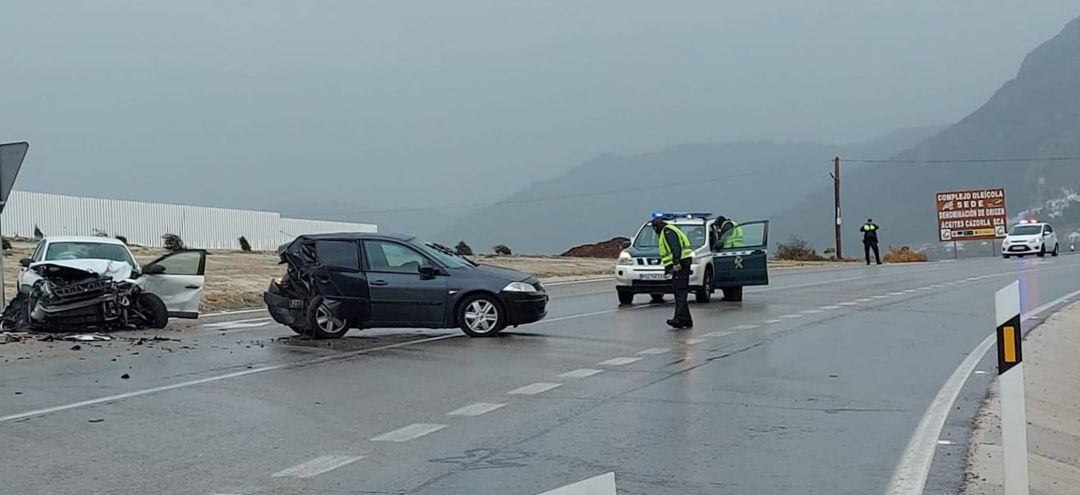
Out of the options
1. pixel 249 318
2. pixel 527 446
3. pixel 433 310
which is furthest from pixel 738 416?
pixel 249 318

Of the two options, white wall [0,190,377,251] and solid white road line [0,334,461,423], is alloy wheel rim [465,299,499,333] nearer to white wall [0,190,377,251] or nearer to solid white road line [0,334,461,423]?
solid white road line [0,334,461,423]

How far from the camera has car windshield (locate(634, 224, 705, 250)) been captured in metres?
24.0

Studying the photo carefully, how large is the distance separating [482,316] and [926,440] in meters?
8.10

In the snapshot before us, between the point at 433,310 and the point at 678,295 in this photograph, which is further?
the point at 678,295

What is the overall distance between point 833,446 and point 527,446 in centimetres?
222

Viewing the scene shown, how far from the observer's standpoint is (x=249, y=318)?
20.5 m

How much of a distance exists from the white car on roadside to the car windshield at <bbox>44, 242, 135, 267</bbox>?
43.9 m

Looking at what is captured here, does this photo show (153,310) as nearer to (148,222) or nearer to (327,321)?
(327,321)

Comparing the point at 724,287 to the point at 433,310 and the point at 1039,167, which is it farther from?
the point at 1039,167

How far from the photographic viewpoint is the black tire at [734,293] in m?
24.3

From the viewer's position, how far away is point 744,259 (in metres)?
24.1

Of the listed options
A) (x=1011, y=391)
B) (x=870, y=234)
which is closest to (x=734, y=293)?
(x=1011, y=391)

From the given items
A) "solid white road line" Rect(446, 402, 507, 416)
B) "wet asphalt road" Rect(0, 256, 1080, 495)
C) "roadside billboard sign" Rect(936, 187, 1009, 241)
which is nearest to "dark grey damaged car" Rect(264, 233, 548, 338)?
"wet asphalt road" Rect(0, 256, 1080, 495)

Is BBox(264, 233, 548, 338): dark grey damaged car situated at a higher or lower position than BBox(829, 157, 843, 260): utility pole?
lower
